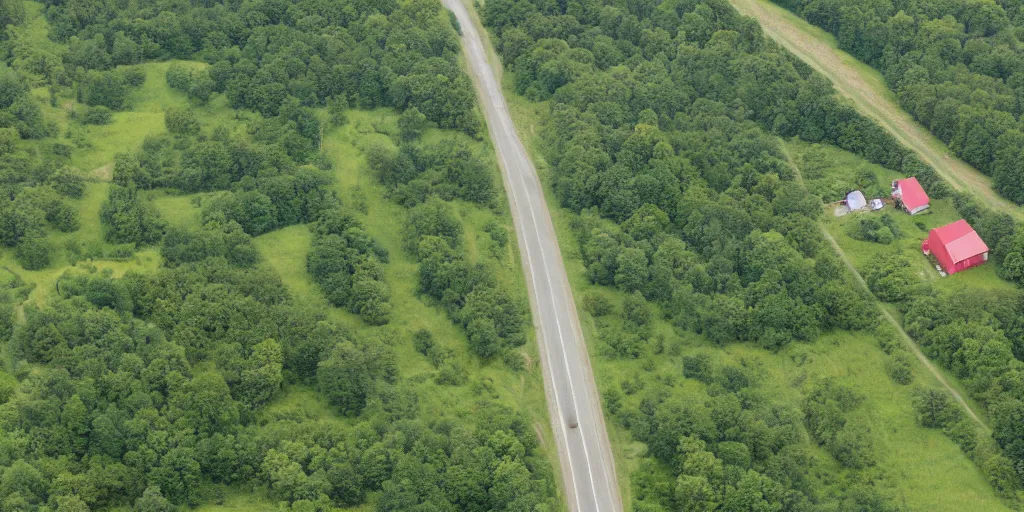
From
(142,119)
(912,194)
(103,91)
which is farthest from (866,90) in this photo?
(103,91)

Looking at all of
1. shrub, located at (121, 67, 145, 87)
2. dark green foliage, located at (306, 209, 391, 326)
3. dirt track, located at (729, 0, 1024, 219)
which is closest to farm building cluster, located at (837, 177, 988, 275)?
dirt track, located at (729, 0, 1024, 219)

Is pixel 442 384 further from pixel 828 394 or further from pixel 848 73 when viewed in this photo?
pixel 848 73

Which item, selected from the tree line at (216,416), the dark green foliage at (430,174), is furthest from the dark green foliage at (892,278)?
the dark green foliage at (430,174)

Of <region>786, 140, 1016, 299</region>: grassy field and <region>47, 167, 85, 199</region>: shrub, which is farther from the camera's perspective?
<region>47, 167, 85, 199</region>: shrub

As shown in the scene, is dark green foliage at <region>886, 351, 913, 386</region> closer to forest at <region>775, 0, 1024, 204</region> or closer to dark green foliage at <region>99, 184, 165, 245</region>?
forest at <region>775, 0, 1024, 204</region>

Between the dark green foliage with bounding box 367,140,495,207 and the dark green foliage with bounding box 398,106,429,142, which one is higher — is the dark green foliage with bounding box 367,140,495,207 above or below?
below

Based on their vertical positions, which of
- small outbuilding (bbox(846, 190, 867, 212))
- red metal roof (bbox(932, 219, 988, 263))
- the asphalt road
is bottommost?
the asphalt road
